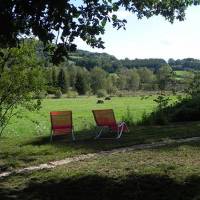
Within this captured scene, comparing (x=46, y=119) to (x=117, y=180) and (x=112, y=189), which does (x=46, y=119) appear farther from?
(x=112, y=189)

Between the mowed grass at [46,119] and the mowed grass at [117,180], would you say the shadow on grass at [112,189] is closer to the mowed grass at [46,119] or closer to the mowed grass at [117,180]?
the mowed grass at [117,180]

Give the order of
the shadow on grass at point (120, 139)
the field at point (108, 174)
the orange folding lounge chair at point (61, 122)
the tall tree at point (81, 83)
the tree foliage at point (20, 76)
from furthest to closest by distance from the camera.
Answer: the tall tree at point (81, 83)
the orange folding lounge chair at point (61, 122)
the shadow on grass at point (120, 139)
the tree foliage at point (20, 76)
the field at point (108, 174)

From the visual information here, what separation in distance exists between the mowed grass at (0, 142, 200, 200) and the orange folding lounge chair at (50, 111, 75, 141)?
16.1 ft

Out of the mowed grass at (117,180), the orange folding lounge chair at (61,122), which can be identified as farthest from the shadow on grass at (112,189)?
the orange folding lounge chair at (61,122)

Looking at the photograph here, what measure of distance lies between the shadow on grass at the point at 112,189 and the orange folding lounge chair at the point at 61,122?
701cm

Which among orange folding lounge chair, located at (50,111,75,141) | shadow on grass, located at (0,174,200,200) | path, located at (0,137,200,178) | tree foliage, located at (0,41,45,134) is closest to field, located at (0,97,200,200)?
shadow on grass, located at (0,174,200,200)

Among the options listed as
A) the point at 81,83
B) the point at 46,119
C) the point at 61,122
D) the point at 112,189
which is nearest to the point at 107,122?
the point at 61,122

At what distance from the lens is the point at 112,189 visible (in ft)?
27.4

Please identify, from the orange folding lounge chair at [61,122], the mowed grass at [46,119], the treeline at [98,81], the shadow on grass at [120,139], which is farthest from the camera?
the treeline at [98,81]

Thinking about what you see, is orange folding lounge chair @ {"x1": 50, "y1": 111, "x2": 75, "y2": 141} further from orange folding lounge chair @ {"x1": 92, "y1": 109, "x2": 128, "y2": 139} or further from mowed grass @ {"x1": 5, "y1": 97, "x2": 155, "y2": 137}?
orange folding lounge chair @ {"x1": 92, "y1": 109, "x2": 128, "y2": 139}

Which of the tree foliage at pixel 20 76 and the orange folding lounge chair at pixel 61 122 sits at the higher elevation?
the tree foliage at pixel 20 76

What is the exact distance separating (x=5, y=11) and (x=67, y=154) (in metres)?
5.33

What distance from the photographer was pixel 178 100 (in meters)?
25.1

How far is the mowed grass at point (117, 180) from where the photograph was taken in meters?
8.09
